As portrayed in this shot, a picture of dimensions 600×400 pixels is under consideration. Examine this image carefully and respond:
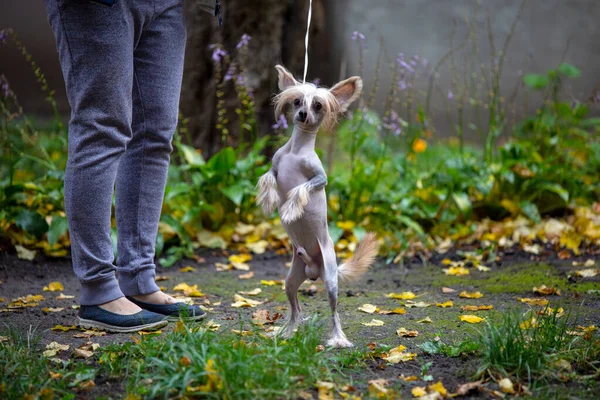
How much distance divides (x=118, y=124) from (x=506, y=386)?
5.92ft

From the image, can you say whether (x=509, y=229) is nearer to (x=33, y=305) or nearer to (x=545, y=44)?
(x=33, y=305)

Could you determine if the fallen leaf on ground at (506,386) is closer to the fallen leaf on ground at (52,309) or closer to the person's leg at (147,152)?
the person's leg at (147,152)

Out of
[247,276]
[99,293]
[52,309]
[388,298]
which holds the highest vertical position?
[99,293]

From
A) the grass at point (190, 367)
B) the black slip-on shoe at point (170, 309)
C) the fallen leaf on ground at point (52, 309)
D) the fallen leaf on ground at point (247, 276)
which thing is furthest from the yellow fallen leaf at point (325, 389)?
the fallen leaf on ground at point (247, 276)

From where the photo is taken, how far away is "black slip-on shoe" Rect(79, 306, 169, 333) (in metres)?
2.68

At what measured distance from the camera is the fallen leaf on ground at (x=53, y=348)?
2.36 meters

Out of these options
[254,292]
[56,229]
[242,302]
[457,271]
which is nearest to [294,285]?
[242,302]

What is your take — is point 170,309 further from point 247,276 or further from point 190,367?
point 247,276

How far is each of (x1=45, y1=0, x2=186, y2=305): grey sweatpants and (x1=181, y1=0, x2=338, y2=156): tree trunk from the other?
258cm

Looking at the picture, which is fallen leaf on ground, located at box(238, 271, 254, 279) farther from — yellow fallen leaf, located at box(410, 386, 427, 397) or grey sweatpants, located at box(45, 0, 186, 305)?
yellow fallen leaf, located at box(410, 386, 427, 397)

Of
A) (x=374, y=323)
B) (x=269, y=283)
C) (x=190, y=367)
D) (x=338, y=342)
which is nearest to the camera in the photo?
(x=190, y=367)

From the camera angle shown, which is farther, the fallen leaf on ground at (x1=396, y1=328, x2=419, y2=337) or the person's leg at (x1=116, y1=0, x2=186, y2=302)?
the person's leg at (x1=116, y1=0, x2=186, y2=302)

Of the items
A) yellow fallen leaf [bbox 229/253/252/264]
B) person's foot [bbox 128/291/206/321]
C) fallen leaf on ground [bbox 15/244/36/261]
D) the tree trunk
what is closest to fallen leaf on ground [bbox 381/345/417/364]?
person's foot [bbox 128/291/206/321]

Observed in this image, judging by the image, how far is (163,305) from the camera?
289 centimetres
